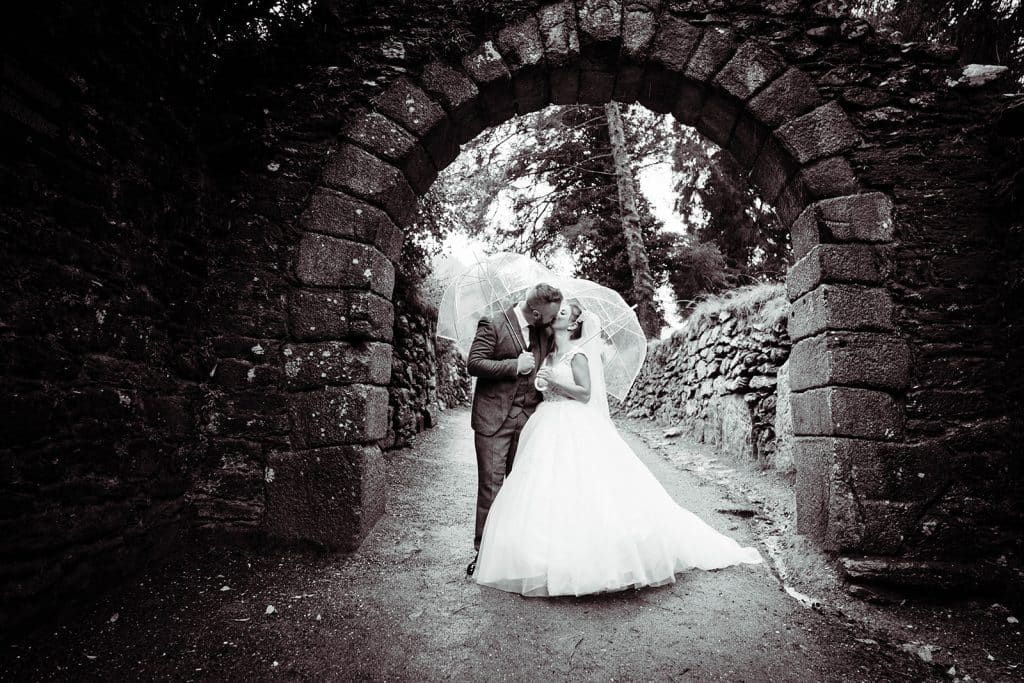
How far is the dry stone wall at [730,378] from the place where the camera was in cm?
576

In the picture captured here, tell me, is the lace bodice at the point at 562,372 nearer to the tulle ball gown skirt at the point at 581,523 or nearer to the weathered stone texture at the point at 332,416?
the tulle ball gown skirt at the point at 581,523

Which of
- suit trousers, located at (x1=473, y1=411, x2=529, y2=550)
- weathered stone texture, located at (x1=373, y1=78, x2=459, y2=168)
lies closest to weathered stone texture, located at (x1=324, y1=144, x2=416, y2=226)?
weathered stone texture, located at (x1=373, y1=78, x2=459, y2=168)

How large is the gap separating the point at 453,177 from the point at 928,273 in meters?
6.63

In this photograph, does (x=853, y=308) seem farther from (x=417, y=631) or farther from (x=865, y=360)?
(x=417, y=631)

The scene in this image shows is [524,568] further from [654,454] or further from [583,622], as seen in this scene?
[654,454]

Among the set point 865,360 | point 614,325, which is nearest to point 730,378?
point 865,360

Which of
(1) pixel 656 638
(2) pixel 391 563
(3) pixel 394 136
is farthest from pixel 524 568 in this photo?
(3) pixel 394 136

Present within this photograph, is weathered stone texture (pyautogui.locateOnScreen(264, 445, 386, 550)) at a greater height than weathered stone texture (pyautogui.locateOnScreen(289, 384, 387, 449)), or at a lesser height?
lesser

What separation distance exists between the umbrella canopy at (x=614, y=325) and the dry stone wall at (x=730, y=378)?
258 cm

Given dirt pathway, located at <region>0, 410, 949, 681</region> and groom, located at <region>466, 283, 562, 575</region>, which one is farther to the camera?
groom, located at <region>466, 283, 562, 575</region>

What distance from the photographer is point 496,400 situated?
3184 millimetres

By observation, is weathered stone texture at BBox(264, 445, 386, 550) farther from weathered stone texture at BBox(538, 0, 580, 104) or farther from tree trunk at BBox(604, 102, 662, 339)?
tree trunk at BBox(604, 102, 662, 339)

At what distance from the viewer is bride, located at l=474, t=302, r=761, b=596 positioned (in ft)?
8.91

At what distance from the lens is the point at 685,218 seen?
492 inches
